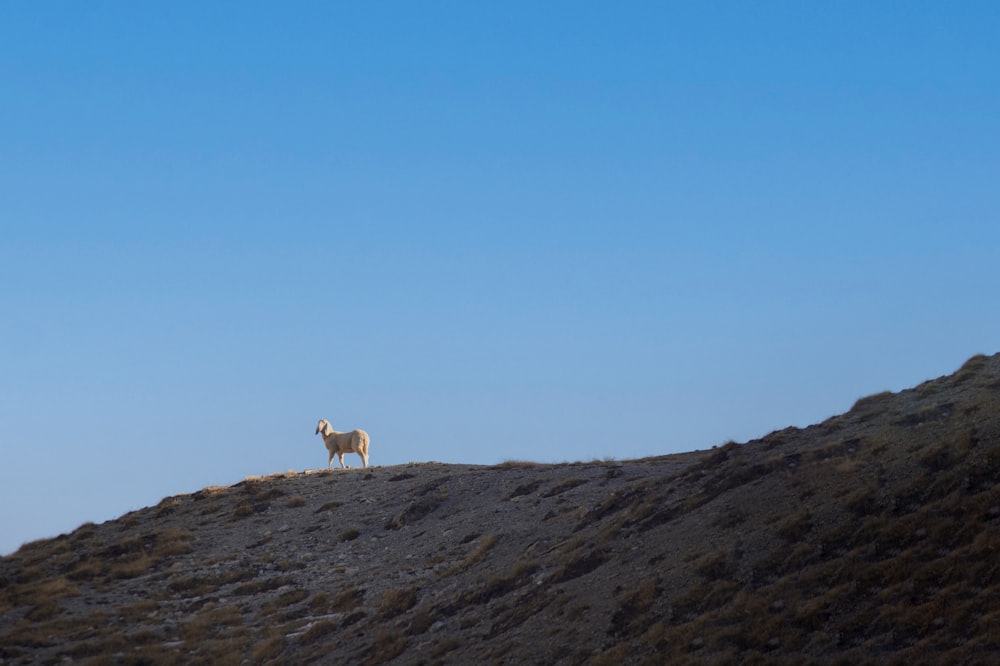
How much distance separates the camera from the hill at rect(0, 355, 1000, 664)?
17.8 metres

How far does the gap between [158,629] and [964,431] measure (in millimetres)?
24031

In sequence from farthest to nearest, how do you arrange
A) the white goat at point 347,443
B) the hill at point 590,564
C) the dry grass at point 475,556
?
the white goat at point 347,443
the dry grass at point 475,556
the hill at point 590,564

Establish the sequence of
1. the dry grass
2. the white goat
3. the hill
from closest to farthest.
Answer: the hill → the dry grass → the white goat

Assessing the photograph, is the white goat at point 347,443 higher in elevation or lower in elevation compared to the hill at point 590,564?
higher

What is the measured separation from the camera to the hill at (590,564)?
1778 cm

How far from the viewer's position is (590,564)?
83.9 feet

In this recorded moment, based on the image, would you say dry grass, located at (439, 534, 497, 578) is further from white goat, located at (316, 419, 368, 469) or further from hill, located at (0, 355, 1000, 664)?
white goat, located at (316, 419, 368, 469)

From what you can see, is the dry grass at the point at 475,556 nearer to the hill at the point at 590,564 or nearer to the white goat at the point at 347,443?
the hill at the point at 590,564

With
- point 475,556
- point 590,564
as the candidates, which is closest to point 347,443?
point 475,556

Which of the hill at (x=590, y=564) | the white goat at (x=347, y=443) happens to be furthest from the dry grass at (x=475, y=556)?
the white goat at (x=347, y=443)

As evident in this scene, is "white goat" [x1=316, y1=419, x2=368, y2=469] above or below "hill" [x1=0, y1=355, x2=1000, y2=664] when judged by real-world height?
above

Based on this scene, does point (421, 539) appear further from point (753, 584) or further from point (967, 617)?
point (967, 617)

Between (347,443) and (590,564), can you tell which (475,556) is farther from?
(347,443)

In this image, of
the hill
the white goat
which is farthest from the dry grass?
the white goat
